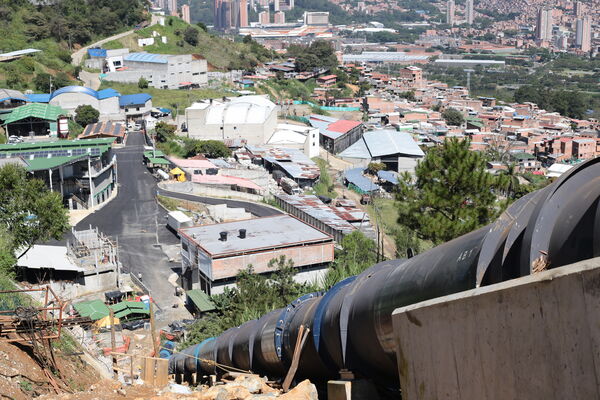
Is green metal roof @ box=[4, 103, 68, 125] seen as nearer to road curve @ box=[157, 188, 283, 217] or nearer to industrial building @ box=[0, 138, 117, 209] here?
industrial building @ box=[0, 138, 117, 209]

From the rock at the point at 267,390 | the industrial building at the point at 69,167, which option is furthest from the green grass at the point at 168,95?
the rock at the point at 267,390

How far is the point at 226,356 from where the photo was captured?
5805mm

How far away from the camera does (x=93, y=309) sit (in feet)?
44.0

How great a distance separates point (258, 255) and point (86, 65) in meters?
28.7

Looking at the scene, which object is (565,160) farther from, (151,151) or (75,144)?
(75,144)

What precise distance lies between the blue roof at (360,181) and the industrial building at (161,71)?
536 inches

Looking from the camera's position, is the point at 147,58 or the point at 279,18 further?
the point at 279,18

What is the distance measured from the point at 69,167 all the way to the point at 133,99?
14.1 m

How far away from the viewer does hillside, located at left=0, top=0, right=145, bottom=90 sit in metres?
35.5

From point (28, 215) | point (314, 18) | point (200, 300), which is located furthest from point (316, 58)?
point (314, 18)

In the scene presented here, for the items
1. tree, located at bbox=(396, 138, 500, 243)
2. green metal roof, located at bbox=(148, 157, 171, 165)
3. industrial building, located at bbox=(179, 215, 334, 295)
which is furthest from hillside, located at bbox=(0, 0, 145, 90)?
tree, located at bbox=(396, 138, 500, 243)

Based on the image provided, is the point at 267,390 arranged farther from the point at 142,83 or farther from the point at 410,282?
the point at 142,83

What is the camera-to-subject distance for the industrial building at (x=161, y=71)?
128 feet

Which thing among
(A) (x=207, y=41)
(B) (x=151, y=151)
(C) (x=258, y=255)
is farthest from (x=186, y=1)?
(C) (x=258, y=255)
